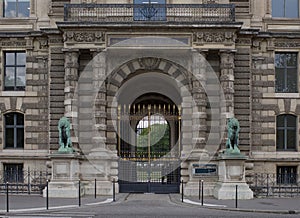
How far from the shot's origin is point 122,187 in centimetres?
2967

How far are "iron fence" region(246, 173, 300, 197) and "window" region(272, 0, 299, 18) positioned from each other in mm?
8138

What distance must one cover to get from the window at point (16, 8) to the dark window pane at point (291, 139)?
1459 centimetres

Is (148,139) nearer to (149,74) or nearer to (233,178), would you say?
(149,74)

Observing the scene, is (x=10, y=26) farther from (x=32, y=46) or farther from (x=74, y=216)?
(x=74, y=216)

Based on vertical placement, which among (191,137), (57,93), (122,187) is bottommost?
(122,187)

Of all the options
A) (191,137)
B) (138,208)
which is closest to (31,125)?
(191,137)

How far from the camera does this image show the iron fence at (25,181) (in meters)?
29.5

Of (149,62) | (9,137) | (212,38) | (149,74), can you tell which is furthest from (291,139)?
(9,137)

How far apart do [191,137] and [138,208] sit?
285 inches

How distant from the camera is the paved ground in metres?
20.9

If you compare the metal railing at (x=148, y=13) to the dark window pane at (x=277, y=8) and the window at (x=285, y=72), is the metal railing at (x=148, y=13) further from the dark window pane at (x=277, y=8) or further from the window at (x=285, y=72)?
the window at (x=285, y=72)

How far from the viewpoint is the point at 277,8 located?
3142 cm

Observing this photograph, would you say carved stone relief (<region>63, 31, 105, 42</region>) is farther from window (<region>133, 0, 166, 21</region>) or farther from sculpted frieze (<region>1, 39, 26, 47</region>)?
sculpted frieze (<region>1, 39, 26, 47</region>)

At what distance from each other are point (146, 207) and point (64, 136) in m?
6.29
